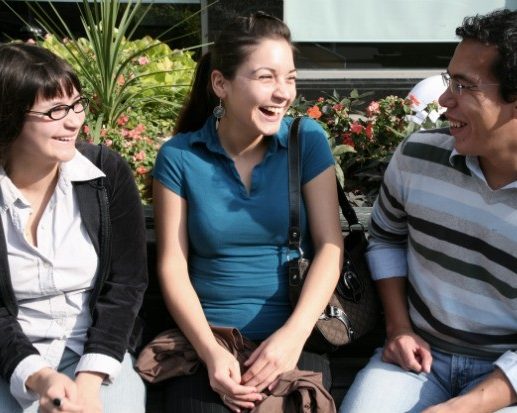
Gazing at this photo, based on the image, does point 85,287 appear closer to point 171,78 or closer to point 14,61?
point 14,61

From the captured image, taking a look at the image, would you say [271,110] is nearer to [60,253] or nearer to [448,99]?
[448,99]

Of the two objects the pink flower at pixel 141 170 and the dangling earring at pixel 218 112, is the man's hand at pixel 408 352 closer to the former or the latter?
the dangling earring at pixel 218 112

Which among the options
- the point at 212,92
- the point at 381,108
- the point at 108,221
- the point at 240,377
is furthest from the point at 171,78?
the point at 240,377

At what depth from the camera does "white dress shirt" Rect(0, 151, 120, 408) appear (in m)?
2.74

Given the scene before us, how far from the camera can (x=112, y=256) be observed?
2.89m

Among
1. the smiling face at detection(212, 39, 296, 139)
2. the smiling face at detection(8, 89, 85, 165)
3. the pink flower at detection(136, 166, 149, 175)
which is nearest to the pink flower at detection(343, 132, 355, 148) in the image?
the pink flower at detection(136, 166, 149, 175)

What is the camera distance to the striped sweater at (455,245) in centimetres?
263

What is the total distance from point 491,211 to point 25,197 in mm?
1514

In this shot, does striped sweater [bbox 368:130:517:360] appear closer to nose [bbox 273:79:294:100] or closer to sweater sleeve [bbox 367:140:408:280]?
sweater sleeve [bbox 367:140:408:280]

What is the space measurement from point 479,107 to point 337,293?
0.86m

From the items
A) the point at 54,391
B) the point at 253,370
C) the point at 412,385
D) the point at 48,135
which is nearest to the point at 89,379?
the point at 54,391

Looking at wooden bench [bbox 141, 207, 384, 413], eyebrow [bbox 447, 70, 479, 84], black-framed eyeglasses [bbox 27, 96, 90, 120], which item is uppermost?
eyebrow [bbox 447, 70, 479, 84]

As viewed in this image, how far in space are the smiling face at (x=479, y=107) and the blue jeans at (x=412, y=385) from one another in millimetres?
699

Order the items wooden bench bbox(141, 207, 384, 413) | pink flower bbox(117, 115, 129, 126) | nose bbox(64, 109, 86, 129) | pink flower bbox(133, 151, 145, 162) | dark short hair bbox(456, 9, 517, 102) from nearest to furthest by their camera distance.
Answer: dark short hair bbox(456, 9, 517, 102)
nose bbox(64, 109, 86, 129)
wooden bench bbox(141, 207, 384, 413)
pink flower bbox(133, 151, 145, 162)
pink flower bbox(117, 115, 129, 126)
